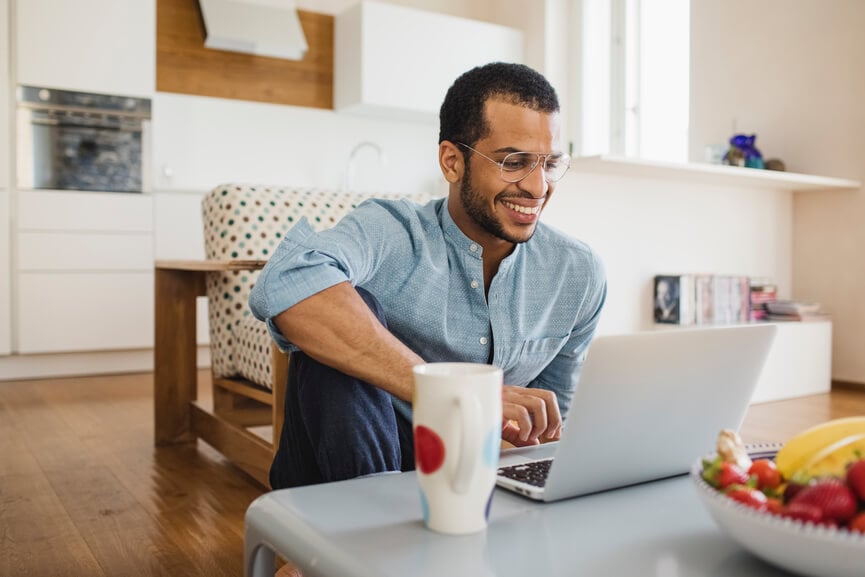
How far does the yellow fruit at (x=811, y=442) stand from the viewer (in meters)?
0.61

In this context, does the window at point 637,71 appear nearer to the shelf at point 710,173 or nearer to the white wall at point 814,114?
the white wall at point 814,114

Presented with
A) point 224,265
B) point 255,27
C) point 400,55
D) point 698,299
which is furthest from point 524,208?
point 400,55

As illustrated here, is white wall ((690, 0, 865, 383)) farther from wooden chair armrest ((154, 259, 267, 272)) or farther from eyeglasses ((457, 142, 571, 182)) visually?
eyeglasses ((457, 142, 571, 182))

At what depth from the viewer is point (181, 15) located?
470 cm

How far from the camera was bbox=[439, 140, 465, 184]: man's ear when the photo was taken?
139 cm

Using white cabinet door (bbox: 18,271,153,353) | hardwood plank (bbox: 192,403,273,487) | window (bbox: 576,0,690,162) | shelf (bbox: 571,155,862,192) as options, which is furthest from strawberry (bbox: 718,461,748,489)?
window (bbox: 576,0,690,162)

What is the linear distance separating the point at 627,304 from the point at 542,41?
7.94 feet

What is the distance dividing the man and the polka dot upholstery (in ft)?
3.85

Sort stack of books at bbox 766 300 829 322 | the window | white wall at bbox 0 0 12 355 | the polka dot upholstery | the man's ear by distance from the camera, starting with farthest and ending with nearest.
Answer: the window → white wall at bbox 0 0 12 355 → stack of books at bbox 766 300 829 322 → the polka dot upholstery → the man's ear

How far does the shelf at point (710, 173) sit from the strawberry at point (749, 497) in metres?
2.76

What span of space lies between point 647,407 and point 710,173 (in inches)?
126

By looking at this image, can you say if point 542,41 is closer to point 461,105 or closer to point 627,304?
point 627,304

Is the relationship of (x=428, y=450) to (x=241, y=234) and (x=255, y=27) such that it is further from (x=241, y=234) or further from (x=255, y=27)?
(x=255, y=27)

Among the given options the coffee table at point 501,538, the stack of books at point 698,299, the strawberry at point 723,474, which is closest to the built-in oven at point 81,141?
the stack of books at point 698,299
